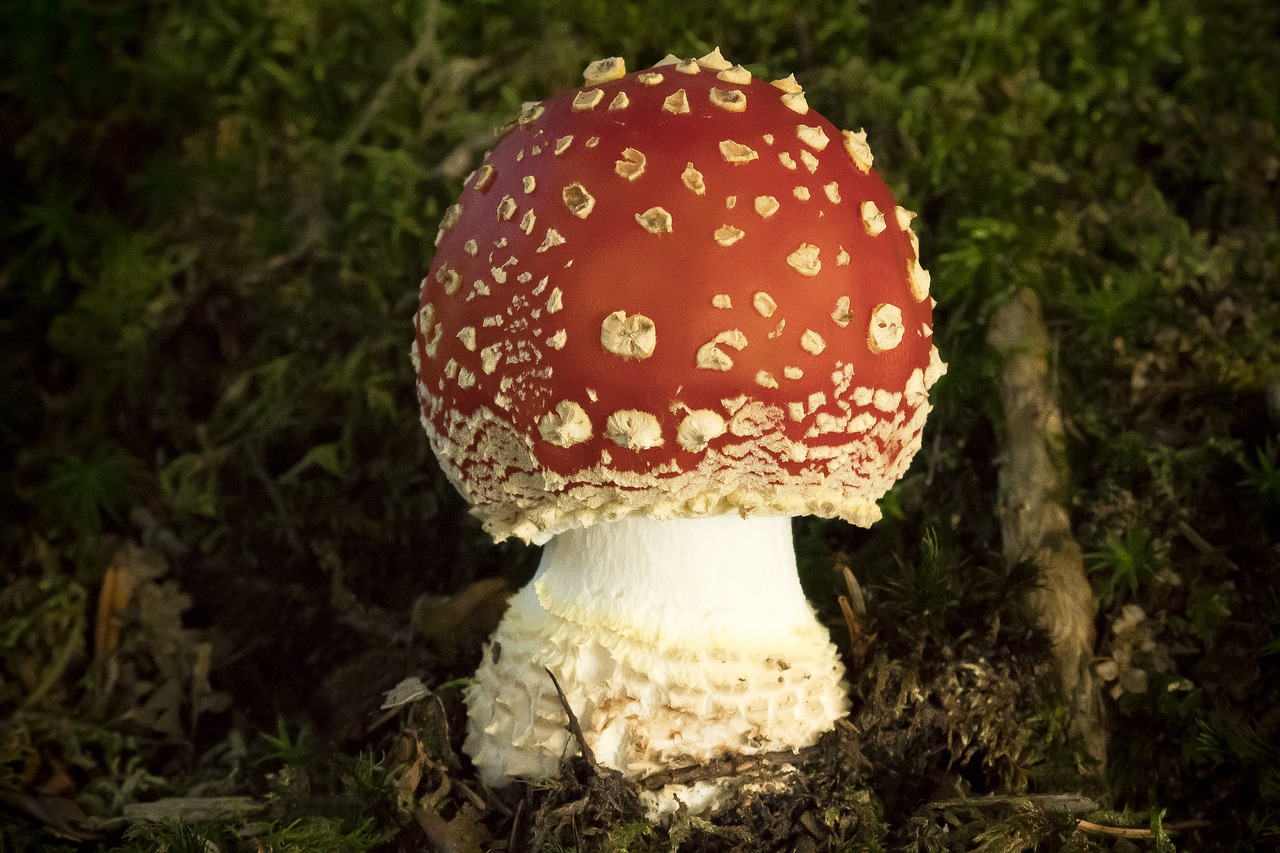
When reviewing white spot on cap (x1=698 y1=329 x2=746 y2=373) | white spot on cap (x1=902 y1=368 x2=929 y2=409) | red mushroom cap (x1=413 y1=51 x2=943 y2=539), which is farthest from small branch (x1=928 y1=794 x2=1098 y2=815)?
white spot on cap (x1=698 y1=329 x2=746 y2=373)

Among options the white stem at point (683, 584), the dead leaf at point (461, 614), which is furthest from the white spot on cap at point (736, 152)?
the dead leaf at point (461, 614)

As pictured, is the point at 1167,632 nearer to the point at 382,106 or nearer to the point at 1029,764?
the point at 1029,764

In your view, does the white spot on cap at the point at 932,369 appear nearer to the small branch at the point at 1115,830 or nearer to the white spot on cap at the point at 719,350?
the white spot on cap at the point at 719,350

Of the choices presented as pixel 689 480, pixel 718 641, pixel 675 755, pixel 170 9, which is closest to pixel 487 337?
pixel 689 480

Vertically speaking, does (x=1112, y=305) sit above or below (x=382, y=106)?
below

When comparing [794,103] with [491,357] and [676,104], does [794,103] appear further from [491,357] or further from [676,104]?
[491,357]

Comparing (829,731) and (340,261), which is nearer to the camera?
(829,731)
